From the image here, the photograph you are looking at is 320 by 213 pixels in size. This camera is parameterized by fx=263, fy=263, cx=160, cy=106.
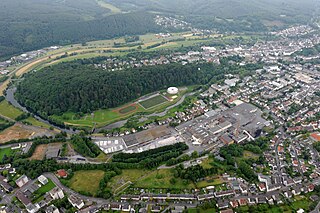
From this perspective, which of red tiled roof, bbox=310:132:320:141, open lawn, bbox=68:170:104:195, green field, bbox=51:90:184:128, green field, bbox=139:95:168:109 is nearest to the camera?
open lawn, bbox=68:170:104:195

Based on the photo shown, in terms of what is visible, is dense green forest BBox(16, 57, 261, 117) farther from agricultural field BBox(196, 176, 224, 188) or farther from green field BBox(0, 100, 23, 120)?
agricultural field BBox(196, 176, 224, 188)

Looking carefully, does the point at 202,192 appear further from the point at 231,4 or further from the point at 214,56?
the point at 231,4

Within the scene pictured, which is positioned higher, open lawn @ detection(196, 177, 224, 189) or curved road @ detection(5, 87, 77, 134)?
open lawn @ detection(196, 177, 224, 189)

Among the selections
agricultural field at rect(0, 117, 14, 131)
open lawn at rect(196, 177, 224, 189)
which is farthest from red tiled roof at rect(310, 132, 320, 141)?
agricultural field at rect(0, 117, 14, 131)

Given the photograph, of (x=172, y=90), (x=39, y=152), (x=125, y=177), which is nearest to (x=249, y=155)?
(x=125, y=177)

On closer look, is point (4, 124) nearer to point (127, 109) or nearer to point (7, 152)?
point (7, 152)
